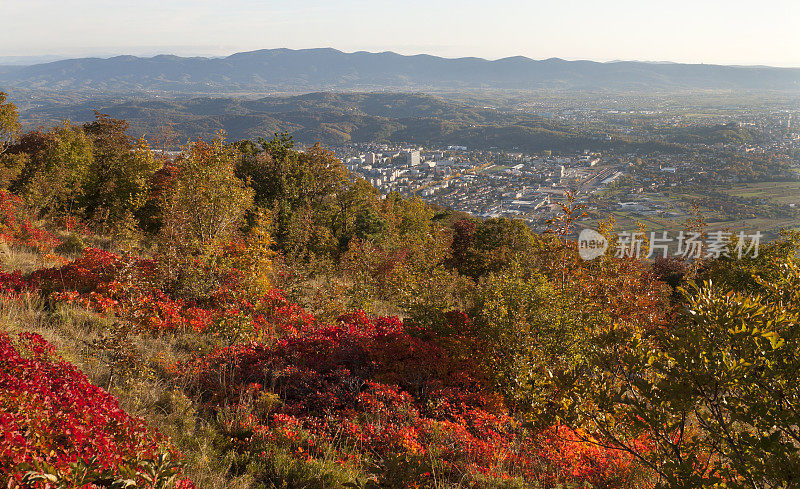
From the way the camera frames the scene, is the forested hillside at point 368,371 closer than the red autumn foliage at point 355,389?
Yes

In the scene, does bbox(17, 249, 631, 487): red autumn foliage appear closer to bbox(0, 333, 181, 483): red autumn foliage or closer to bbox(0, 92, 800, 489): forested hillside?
bbox(0, 92, 800, 489): forested hillside

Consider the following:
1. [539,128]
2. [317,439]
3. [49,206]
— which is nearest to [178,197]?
[317,439]

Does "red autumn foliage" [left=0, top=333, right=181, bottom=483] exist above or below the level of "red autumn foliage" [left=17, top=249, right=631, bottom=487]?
above

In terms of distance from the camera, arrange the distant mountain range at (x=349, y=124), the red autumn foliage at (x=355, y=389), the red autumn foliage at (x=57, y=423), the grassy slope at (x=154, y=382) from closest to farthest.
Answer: the red autumn foliage at (x=57, y=423)
the grassy slope at (x=154, y=382)
the red autumn foliage at (x=355, y=389)
the distant mountain range at (x=349, y=124)

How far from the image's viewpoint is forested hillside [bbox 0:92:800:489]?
2922 mm

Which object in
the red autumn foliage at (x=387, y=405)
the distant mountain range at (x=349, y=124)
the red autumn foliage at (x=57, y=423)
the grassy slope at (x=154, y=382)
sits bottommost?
the red autumn foliage at (x=387, y=405)

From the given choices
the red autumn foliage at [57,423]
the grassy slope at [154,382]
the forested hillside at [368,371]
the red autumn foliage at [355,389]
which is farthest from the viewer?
the red autumn foliage at [355,389]

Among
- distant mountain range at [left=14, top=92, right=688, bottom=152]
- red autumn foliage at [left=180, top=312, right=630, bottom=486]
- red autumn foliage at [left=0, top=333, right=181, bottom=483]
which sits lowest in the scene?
red autumn foliage at [left=180, top=312, right=630, bottom=486]

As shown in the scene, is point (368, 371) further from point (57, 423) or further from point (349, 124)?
point (349, 124)

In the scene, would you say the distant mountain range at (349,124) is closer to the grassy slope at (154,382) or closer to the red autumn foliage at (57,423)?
the grassy slope at (154,382)

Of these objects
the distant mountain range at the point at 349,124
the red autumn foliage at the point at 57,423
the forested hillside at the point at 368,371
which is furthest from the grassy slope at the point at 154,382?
the distant mountain range at the point at 349,124

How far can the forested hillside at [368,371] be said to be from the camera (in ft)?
9.59

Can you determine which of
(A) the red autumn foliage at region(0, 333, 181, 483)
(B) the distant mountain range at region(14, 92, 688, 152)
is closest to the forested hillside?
(A) the red autumn foliage at region(0, 333, 181, 483)

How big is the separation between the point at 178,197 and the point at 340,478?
27.8 ft
